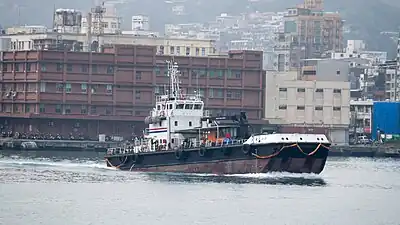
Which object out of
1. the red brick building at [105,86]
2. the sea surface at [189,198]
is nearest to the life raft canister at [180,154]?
the sea surface at [189,198]

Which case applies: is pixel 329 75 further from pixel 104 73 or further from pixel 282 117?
pixel 104 73

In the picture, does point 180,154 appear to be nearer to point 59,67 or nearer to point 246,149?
point 246,149

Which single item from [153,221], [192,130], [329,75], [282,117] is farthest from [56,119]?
[153,221]

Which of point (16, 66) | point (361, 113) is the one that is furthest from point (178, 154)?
point (361, 113)

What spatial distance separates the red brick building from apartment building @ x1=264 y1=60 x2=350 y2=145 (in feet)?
13.0

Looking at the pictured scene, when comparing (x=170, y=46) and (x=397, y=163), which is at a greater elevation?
(x=170, y=46)

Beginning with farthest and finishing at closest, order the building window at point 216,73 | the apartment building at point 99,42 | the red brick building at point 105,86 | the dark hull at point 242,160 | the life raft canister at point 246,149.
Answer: the apartment building at point 99,42
the building window at point 216,73
the red brick building at point 105,86
the life raft canister at point 246,149
the dark hull at point 242,160

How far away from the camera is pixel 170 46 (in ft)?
512

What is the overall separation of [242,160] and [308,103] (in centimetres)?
5777

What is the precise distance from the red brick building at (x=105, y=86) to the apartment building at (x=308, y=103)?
13.0 ft

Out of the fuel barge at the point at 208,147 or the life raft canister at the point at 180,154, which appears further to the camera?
the life raft canister at the point at 180,154

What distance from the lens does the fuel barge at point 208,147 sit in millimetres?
78375

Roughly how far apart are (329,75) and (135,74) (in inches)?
972

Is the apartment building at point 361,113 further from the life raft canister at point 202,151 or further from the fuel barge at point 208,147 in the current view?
the life raft canister at point 202,151
